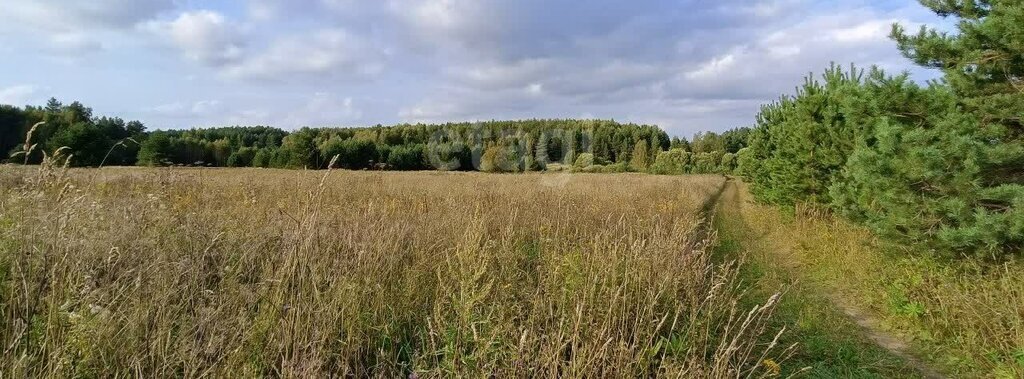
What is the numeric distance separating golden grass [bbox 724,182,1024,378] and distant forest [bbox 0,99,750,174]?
15.0m

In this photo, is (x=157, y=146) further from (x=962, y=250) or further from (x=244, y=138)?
(x=244, y=138)

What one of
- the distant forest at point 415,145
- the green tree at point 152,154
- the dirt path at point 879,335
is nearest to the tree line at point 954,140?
the dirt path at point 879,335

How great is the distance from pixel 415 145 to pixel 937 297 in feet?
214

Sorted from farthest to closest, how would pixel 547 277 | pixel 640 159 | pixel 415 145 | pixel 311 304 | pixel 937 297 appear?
pixel 415 145 → pixel 640 159 → pixel 937 297 → pixel 547 277 → pixel 311 304

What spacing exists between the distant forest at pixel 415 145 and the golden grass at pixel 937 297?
1500cm

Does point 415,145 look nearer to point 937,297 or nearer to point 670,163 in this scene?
point 670,163

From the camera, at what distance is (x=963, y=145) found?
479cm

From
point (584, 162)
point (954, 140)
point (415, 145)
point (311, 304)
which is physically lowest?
point (584, 162)

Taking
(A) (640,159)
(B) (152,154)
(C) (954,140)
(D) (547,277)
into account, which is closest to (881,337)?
(C) (954,140)

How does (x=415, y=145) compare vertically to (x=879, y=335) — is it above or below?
above

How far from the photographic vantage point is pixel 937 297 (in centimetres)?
516

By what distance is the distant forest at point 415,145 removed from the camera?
104 ft

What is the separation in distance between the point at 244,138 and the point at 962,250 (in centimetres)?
9080

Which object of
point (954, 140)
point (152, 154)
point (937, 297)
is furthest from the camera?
point (152, 154)
